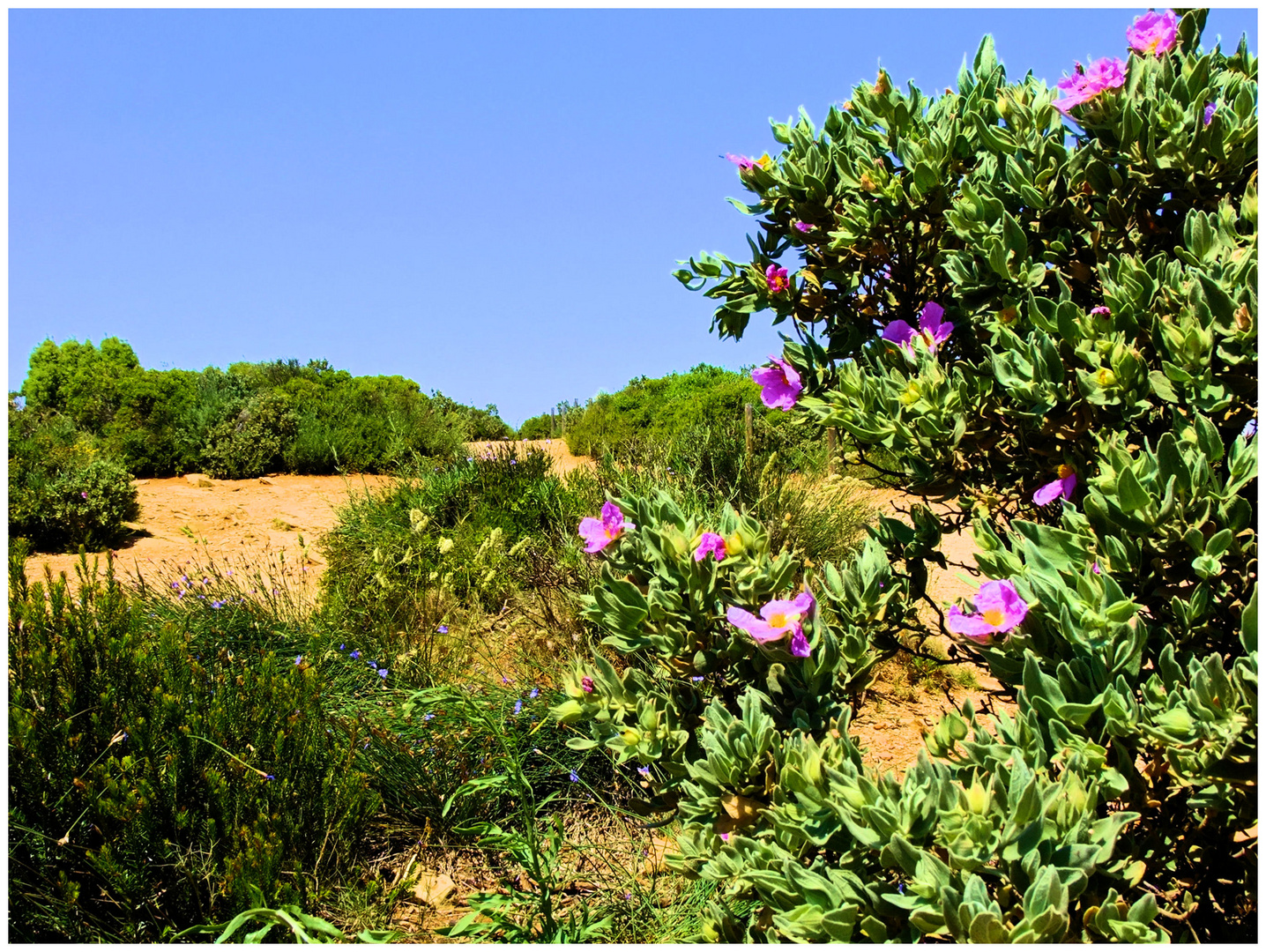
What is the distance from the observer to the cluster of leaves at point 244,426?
37.1 ft

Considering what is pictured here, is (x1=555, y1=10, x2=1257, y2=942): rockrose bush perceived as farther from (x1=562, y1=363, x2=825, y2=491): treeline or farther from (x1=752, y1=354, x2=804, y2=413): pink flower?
(x1=562, y1=363, x2=825, y2=491): treeline

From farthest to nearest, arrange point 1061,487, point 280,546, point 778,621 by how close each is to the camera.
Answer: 1. point 280,546
2. point 1061,487
3. point 778,621

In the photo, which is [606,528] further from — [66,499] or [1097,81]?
[66,499]

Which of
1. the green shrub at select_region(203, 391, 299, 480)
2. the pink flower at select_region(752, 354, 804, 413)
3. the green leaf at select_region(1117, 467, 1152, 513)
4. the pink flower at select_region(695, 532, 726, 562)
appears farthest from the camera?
the green shrub at select_region(203, 391, 299, 480)

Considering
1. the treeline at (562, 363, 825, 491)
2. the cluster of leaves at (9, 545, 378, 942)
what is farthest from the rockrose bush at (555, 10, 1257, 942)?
the cluster of leaves at (9, 545, 378, 942)

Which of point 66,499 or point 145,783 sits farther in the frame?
point 66,499

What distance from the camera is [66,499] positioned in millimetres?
7461

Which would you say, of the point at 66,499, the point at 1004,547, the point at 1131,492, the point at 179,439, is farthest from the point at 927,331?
the point at 179,439

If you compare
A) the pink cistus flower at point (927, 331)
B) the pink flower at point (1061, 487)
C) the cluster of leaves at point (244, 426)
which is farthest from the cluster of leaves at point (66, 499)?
the pink flower at point (1061, 487)

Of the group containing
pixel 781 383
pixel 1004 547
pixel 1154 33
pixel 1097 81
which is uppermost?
pixel 1154 33

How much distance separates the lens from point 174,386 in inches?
506

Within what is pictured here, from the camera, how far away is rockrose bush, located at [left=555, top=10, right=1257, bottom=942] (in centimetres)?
125

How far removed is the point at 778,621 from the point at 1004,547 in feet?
1.56

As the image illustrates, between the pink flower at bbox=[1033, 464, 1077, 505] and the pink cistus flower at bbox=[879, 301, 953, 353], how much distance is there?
0.37 metres
